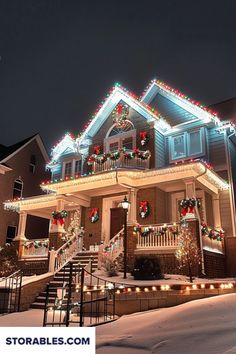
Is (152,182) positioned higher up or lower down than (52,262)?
higher up

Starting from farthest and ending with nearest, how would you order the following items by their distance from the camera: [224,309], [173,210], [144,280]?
[173,210]
[144,280]
[224,309]

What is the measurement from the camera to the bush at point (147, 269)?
1203 centimetres

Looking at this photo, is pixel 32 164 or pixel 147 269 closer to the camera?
pixel 147 269

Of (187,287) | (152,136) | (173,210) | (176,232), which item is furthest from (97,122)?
(187,287)

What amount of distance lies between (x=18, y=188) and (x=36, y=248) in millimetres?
8800

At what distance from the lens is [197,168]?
1448cm

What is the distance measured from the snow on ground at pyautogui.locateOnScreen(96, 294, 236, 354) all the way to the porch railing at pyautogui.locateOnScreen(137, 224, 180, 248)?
5.67 m

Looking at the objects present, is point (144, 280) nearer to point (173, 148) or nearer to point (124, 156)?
point (124, 156)

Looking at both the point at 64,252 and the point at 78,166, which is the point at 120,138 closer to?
the point at 78,166

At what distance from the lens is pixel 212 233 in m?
15.0

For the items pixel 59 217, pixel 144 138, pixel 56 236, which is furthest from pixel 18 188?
pixel 144 138

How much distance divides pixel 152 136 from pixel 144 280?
8.77 meters

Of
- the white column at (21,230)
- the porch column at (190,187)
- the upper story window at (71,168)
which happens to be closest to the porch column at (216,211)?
the porch column at (190,187)

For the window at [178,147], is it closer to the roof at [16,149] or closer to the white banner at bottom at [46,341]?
the roof at [16,149]
